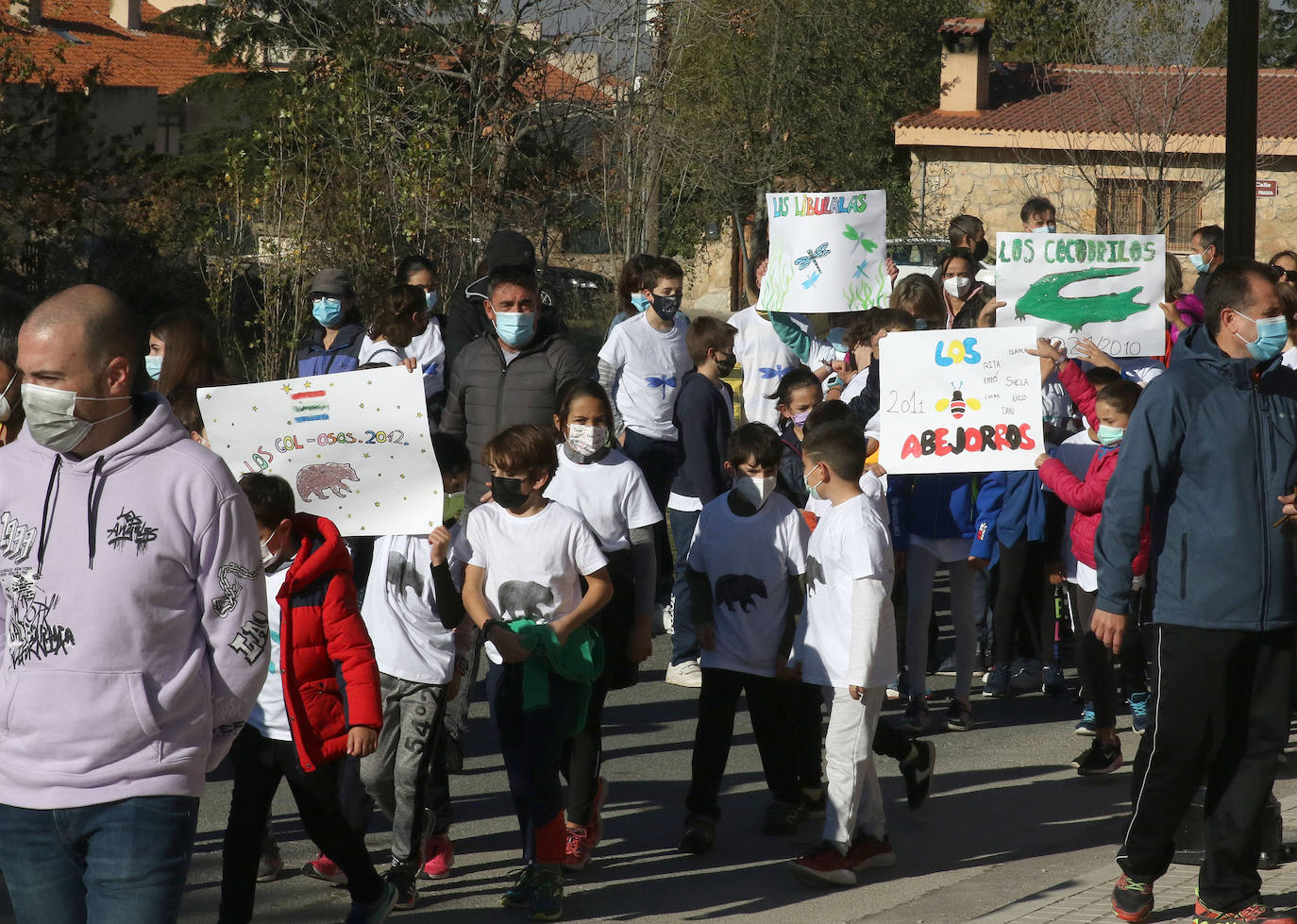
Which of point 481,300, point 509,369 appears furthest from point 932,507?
point 481,300

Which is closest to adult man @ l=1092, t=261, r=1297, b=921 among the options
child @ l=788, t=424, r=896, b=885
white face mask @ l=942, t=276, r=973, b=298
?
child @ l=788, t=424, r=896, b=885

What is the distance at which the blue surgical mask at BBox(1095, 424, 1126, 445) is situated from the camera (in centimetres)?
704

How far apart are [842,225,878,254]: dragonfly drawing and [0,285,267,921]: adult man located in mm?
7242

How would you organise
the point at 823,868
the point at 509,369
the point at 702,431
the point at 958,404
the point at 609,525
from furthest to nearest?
the point at 702,431 → the point at 958,404 → the point at 509,369 → the point at 609,525 → the point at 823,868

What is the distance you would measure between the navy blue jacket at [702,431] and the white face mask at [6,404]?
4.20 metres

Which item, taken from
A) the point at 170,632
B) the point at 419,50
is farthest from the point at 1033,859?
the point at 419,50

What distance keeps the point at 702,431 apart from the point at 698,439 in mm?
51

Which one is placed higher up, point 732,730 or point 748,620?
point 748,620

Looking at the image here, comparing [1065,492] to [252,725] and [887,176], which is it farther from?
[887,176]

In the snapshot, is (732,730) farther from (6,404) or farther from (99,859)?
(99,859)

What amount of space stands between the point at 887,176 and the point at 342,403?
97.6 feet

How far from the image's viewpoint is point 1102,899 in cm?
531

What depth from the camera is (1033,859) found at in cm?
597

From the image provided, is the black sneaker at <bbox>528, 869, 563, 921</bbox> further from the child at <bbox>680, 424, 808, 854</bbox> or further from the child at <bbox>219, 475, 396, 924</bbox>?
the child at <bbox>680, 424, 808, 854</bbox>
